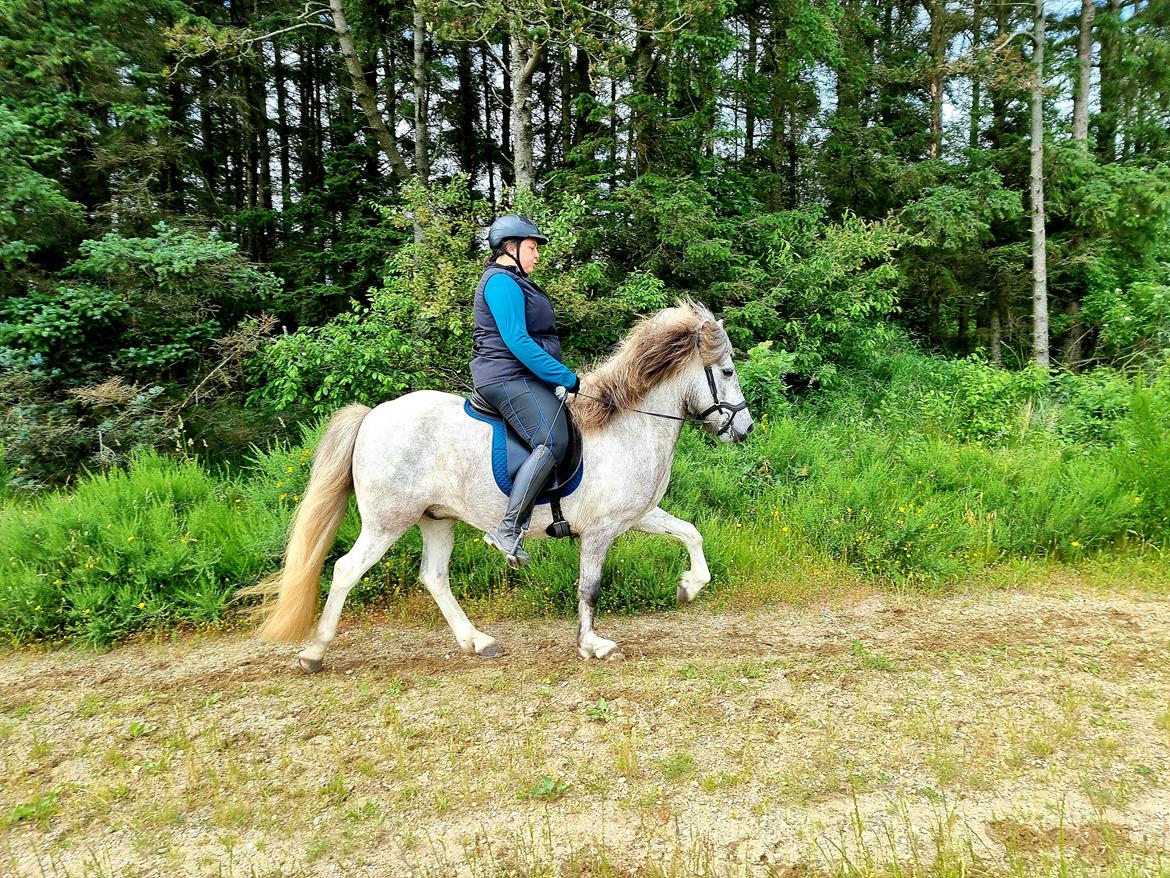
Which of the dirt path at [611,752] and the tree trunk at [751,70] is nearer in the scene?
the dirt path at [611,752]

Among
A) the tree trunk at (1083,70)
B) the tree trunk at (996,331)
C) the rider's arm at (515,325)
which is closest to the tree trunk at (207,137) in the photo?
the rider's arm at (515,325)

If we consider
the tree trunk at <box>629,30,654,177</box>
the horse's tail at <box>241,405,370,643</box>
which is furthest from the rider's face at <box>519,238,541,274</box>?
the tree trunk at <box>629,30,654,177</box>

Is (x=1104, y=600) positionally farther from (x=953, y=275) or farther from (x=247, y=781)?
(x=953, y=275)

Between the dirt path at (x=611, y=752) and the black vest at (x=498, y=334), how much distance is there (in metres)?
1.90

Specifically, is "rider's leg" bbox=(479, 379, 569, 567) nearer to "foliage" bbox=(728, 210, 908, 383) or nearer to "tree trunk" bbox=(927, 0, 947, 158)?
"foliage" bbox=(728, 210, 908, 383)

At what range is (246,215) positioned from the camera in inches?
436

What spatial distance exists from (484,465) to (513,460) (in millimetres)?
217

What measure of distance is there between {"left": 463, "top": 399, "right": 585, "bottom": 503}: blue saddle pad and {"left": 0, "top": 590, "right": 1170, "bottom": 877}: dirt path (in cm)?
115

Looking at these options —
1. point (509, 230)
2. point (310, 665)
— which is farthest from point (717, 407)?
point (310, 665)

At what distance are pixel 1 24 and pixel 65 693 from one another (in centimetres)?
774

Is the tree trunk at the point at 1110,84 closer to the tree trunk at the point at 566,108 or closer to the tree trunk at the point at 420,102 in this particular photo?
the tree trunk at the point at 566,108

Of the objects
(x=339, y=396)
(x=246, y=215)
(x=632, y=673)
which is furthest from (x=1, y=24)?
(x=632, y=673)

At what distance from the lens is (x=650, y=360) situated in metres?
3.93

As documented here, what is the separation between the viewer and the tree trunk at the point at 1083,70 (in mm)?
11164
